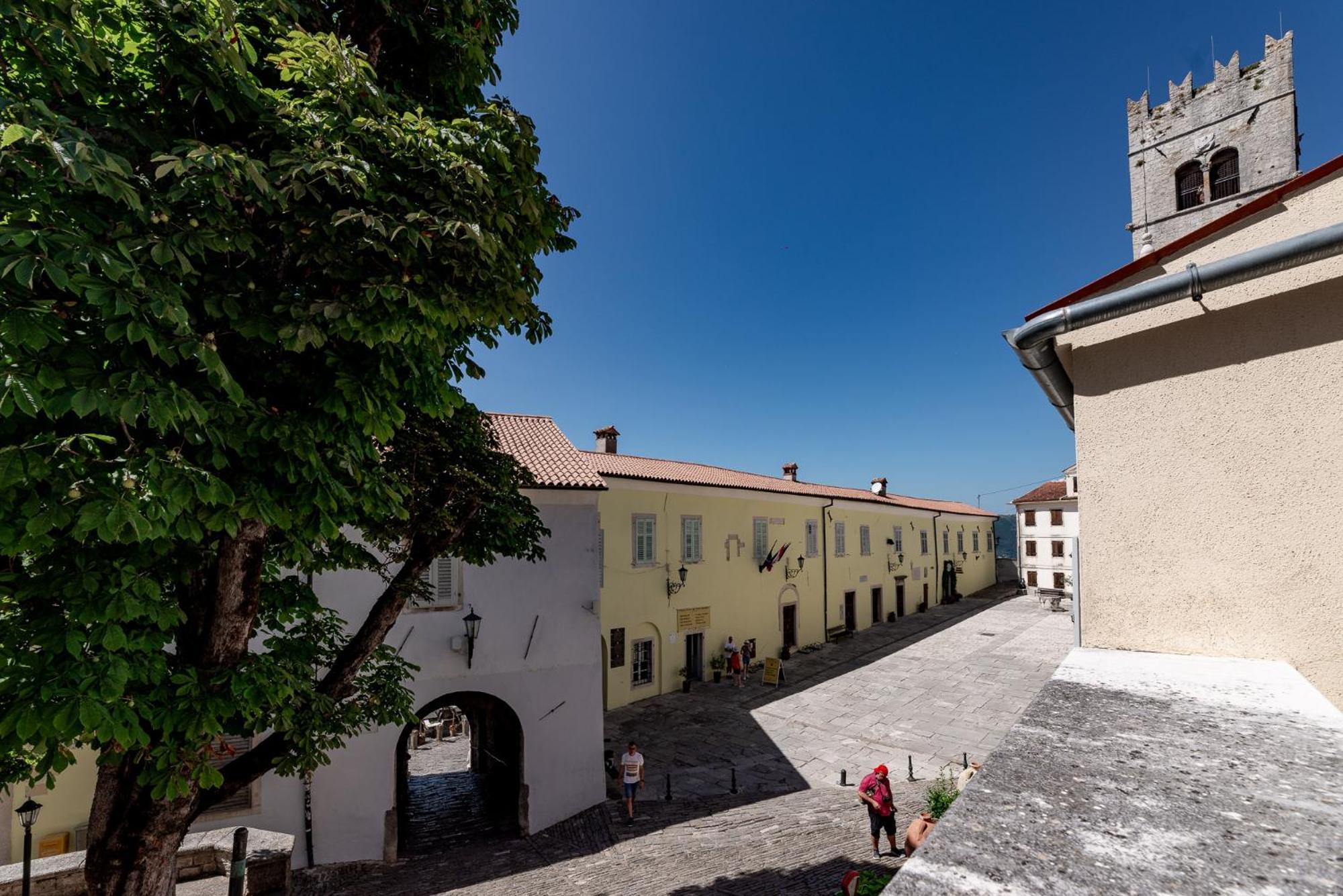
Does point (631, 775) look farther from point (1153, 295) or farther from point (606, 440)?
point (606, 440)

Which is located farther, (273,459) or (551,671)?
(551,671)

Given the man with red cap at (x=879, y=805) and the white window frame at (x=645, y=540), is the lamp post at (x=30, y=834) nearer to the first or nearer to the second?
the man with red cap at (x=879, y=805)

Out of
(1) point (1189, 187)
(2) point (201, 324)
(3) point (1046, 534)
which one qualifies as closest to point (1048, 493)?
(3) point (1046, 534)

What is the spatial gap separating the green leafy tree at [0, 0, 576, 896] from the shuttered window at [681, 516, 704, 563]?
14.8m

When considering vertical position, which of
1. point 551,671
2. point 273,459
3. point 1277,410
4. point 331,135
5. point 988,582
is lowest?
point 988,582

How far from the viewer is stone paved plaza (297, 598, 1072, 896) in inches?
358

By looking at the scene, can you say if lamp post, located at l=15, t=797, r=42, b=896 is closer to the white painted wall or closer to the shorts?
the white painted wall

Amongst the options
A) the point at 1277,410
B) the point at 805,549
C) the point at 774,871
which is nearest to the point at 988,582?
the point at 805,549

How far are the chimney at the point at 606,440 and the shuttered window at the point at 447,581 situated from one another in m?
11.2

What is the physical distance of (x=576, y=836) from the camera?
10914 mm

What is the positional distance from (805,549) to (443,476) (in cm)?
2070

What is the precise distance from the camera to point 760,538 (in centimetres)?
2280

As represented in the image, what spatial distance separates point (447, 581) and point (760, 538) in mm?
14084

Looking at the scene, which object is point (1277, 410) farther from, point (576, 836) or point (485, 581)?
point (576, 836)
